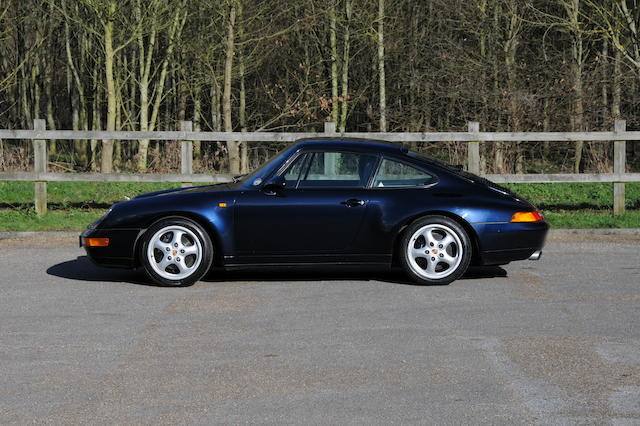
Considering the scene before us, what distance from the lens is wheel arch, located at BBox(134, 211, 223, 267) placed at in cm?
953

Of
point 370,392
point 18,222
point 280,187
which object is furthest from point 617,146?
point 370,392

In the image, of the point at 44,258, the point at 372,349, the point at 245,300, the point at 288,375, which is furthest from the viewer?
the point at 44,258

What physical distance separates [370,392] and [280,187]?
403cm

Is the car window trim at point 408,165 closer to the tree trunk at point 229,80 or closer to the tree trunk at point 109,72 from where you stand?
the tree trunk at point 229,80

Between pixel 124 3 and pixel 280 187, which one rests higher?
pixel 124 3

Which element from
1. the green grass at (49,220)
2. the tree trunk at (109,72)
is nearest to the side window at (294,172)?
the green grass at (49,220)

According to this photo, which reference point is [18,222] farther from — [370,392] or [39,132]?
[370,392]

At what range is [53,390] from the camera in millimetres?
5887

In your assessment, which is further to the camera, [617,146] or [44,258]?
[617,146]

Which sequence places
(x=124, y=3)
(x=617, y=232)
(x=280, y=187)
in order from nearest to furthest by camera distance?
(x=280, y=187) < (x=617, y=232) < (x=124, y=3)

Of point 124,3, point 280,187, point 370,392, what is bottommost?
point 370,392

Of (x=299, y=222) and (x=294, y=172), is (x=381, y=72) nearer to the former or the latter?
(x=294, y=172)

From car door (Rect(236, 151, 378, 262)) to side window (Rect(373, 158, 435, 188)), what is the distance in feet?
0.74

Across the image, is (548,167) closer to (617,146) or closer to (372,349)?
(617,146)
